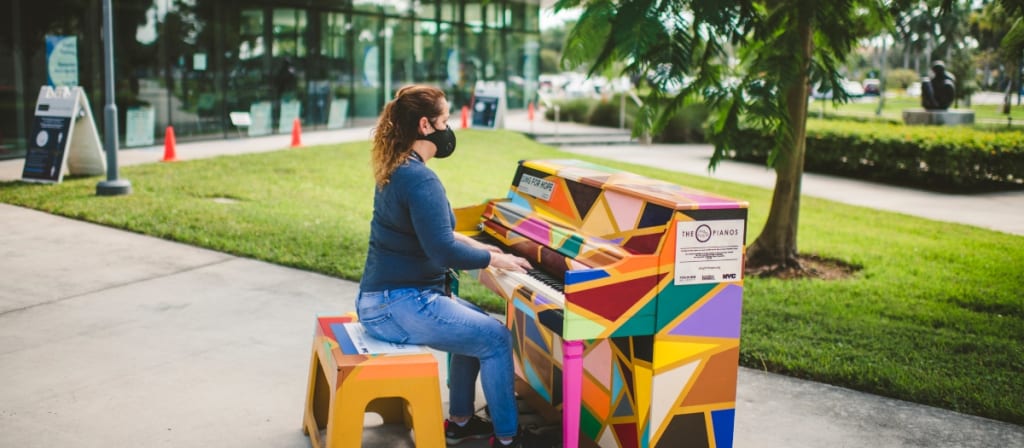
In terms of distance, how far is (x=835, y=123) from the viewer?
18969 millimetres

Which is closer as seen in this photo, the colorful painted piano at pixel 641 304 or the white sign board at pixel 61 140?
the colorful painted piano at pixel 641 304

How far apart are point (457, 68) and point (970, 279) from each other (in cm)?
2184

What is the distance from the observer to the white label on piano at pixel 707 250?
3.89m

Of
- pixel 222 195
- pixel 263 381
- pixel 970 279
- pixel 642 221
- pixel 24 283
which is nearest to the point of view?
pixel 642 221

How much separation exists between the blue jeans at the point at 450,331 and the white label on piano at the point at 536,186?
947mm

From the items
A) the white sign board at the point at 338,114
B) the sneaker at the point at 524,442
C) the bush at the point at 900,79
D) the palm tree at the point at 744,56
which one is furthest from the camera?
the bush at the point at 900,79

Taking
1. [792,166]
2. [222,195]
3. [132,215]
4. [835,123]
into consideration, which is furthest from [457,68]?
[792,166]

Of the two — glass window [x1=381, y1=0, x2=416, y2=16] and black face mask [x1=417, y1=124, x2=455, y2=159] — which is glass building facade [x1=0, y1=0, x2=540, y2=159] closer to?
glass window [x1=381, y1=0, x2=416, y2=16]

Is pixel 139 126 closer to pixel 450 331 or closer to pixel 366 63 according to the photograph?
pixel 366 63

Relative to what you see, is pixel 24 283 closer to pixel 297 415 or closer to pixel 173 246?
pixel 173 246

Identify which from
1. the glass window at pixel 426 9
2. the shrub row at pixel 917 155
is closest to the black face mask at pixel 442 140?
the shrub row at pixel 917 155

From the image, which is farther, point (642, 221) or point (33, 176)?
point (33, 176)

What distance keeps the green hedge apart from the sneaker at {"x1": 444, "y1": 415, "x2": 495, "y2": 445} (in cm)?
994

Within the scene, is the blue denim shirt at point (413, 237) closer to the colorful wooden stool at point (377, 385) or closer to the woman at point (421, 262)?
the woman at point (421, 262)
